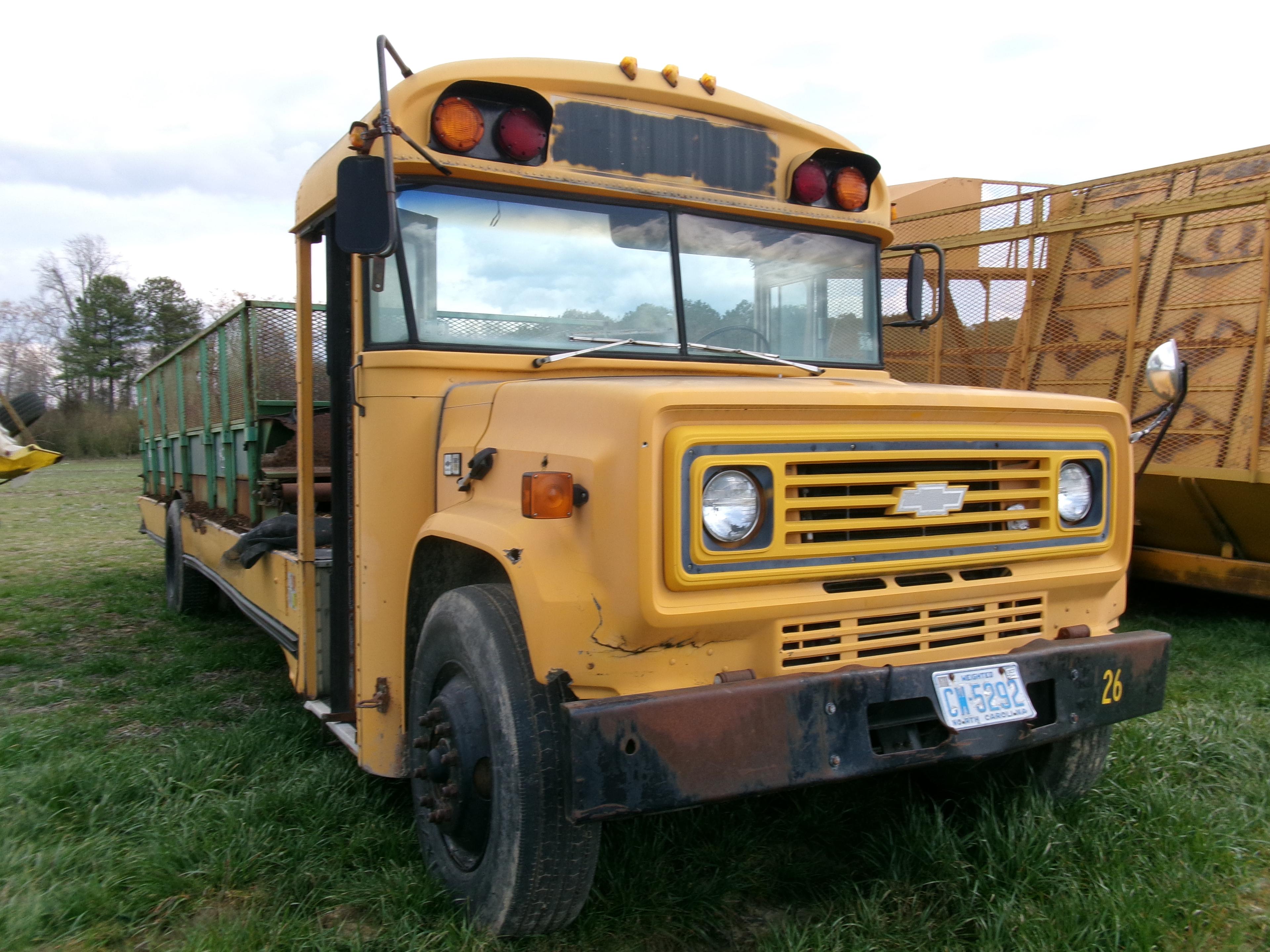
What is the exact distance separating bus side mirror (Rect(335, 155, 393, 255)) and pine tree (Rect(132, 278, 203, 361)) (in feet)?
148

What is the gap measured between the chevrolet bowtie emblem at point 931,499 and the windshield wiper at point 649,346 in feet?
3.10

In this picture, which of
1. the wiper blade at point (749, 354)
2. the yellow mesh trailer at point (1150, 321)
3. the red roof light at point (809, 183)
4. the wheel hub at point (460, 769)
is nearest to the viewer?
the wheel hub at point (460, 769)

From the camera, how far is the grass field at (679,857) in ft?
8.76

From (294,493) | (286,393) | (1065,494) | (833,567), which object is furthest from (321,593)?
(1065,494)

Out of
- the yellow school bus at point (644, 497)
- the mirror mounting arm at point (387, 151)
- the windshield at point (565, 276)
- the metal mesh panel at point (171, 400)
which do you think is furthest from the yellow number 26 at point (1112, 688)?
the metal mesh panel at point (171, 400)

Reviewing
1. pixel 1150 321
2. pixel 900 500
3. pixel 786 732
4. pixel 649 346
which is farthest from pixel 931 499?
pixel 1150 321

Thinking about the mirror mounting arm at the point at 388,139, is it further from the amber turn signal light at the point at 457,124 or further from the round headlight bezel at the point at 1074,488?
the round headlight bezel at the point at 1074,488

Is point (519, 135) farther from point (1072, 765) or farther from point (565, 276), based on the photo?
point (1072, 765)

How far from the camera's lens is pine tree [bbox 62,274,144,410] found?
4284cm

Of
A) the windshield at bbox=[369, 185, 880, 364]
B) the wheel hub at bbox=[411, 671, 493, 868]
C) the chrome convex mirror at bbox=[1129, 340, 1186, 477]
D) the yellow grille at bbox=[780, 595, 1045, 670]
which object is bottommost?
the wheel hub at bbox=[411, 671, 493, 868]

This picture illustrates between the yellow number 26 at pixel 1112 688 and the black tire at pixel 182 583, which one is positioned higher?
the yellow number 26 at pixel 1112 688

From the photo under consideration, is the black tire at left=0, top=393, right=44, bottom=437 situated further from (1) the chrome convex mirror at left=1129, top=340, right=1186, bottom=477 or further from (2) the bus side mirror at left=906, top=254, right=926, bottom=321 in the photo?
(1) the chrome convex mirror at left=1129, top=340, right=1186, bottom=477

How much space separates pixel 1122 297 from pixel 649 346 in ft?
15.8

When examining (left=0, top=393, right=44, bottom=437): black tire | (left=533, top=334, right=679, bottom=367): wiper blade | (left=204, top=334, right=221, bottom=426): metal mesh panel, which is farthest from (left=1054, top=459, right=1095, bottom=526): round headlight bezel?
(left=0, top=393, right=44, bottom=437): black tire
